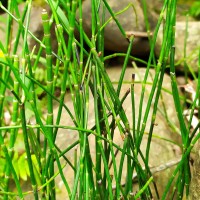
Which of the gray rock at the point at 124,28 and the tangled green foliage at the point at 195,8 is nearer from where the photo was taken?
the gray rock at the point at 124,28

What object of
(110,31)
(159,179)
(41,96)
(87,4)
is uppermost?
(87,4)

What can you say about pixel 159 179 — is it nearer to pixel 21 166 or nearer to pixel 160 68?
pixel 21 166

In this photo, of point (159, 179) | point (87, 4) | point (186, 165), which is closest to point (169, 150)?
point (159, 179)

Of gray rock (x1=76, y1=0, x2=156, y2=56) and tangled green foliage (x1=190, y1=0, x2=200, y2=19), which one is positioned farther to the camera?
tangled green foliage (x1=190, y1=0, x2=200, y2=19)

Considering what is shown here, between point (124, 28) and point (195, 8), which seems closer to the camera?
point (124, 28)

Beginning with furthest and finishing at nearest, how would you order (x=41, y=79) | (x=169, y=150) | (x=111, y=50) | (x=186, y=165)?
(x=111, y=50) < (x=41, y=79) < (x=169, y=150) < (x=186, y=165)

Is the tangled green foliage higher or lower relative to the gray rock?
higher

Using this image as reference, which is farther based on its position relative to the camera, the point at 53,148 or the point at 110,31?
the point at 110,31

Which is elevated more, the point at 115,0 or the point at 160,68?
the point at 115,0

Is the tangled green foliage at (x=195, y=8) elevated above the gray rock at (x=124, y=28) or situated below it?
above

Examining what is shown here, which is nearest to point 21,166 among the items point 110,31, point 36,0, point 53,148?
point 53,148

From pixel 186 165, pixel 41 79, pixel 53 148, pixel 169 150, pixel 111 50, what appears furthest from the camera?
pixel 111 50
